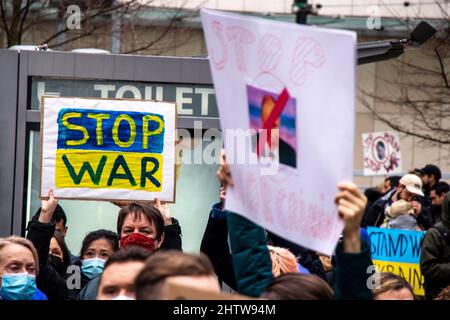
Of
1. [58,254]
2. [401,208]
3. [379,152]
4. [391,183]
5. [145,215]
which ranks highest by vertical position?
[379,152]

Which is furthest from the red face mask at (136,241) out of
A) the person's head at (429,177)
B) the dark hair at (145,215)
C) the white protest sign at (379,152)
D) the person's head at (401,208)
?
the white protest sign at (379,152)

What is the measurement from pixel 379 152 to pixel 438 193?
2.87 metres

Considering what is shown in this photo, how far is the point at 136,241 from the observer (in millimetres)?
7816

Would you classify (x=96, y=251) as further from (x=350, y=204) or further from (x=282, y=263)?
(x=350, y=204)

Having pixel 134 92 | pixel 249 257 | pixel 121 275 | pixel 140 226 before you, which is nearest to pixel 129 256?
pixel 121 275

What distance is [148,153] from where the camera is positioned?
9.42m

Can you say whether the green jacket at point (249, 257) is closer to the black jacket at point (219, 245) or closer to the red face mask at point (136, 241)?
the black jacket at point (219, 245)

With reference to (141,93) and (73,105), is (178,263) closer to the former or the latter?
(73,105)

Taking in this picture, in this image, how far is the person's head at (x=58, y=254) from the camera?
28.4 ft

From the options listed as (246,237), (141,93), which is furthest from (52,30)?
(246,237)

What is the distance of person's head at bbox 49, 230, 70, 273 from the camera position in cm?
866
